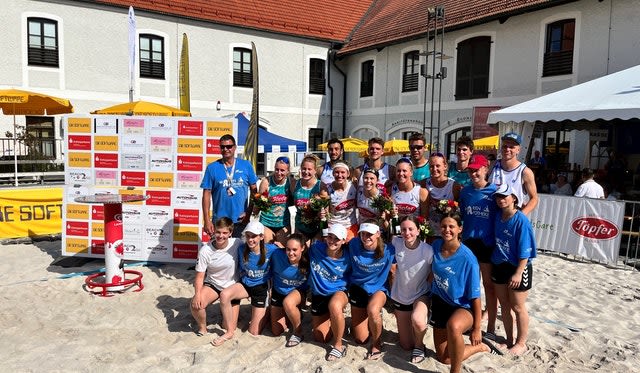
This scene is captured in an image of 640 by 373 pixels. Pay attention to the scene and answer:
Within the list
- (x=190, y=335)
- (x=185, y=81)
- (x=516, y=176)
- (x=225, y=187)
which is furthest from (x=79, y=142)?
(x=185, y=81)

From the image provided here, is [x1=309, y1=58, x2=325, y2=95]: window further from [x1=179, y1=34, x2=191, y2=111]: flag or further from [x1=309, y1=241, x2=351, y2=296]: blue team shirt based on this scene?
[x1=309, y1=241, x2=351, y2=296]: blue team shirt

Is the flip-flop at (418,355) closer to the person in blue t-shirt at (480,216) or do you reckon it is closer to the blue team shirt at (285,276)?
the person in blue t-shirt at (480,216)

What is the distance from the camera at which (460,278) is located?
4055mm

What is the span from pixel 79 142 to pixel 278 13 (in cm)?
1607

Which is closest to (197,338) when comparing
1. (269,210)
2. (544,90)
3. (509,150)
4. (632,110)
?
(269,210)

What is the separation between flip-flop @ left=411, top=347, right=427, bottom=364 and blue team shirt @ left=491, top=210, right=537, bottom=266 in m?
1.08

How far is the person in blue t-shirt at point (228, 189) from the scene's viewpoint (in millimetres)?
6137

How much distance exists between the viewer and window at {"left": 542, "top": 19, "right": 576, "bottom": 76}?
556 inches

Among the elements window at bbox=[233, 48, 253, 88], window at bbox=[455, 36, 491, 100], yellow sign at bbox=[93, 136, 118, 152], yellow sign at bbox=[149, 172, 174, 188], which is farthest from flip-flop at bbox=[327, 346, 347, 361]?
window at bbox=[233, 48, 253, 88]

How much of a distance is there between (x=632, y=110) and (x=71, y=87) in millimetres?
17013

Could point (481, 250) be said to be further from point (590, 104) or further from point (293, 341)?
point (590, 104)

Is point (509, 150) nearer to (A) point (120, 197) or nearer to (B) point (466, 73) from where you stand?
(A) point (120, 197)

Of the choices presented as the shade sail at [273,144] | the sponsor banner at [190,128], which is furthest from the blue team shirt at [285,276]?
the shade sail at [273,144]

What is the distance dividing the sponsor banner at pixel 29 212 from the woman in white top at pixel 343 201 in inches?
270
